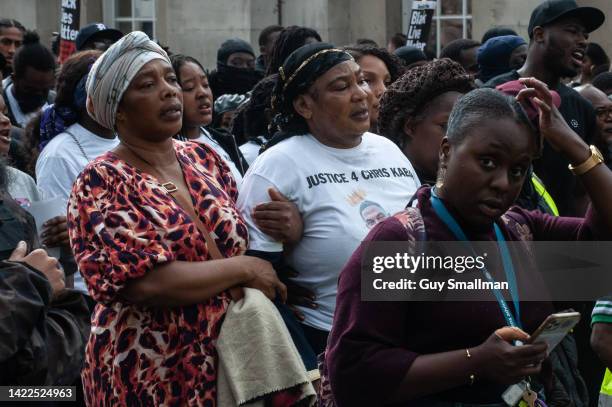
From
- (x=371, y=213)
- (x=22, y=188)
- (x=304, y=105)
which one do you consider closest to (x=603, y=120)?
(x=304, y=105)

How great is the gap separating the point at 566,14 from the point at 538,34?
0.21 meters

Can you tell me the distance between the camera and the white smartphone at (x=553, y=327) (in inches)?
126

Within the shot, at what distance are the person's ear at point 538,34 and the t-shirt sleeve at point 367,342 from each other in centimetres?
426

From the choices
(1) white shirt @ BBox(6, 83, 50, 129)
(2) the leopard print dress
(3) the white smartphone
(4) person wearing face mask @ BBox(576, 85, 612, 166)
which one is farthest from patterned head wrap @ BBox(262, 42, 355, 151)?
(1) white shirt @ BBox(6, 83, 50, 129)

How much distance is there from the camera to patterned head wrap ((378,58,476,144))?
4793 millimetres

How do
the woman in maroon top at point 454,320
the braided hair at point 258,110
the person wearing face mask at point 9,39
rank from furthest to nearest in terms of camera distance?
the person wearing face mask at point 9,39, the braided hair at point 258,110, the woman in maroon top at point 454,320

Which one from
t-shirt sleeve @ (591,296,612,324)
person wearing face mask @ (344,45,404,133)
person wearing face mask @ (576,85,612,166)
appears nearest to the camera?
t-shirt sleeve @ (591,296,612,324)

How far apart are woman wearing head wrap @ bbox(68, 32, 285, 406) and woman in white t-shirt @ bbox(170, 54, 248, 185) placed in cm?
240

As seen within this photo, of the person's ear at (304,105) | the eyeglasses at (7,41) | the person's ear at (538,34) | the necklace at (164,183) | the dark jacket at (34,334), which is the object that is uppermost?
the person's ear at (538,34)

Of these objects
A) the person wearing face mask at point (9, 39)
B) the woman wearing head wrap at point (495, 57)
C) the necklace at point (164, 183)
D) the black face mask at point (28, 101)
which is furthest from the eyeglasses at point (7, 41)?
the necklace at point (164, 183)

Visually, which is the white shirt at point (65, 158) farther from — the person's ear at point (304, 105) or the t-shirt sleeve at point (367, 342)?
the t-shirt sleeve at point (367, 342)

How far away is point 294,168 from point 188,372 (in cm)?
98
